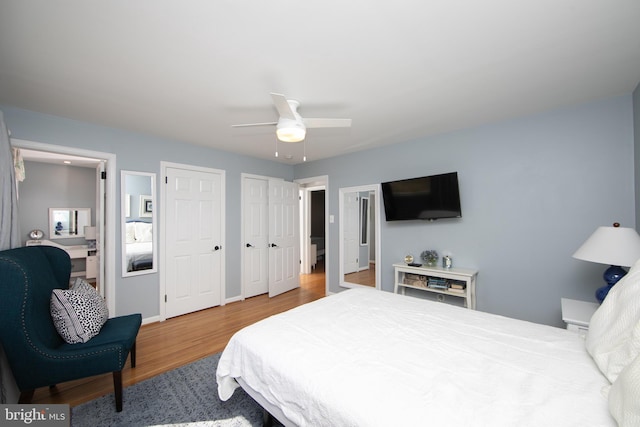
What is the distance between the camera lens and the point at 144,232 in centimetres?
339

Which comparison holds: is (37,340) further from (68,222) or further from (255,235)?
(68,222)

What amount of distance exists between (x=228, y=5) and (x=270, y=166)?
3.49 metres

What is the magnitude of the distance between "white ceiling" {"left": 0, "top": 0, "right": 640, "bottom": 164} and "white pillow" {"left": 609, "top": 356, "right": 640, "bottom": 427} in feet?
5.49

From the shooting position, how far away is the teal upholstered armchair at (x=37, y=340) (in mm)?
1580

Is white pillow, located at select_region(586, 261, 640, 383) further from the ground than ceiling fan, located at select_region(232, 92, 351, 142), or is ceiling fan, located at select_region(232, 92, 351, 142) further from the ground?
ceiling fan, located at select_region(232, 92, 351, 142)

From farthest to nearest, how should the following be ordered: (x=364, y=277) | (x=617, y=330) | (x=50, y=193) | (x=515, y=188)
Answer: (x=50, y=193) < (x=364, y=277) < (x=515, y=188) < (x=617, y=330)

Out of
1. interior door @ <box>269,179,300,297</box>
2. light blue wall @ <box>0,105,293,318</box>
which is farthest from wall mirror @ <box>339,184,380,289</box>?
light blue wall @ <box>0,105,293,318</box>

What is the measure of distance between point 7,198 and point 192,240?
6.45ft

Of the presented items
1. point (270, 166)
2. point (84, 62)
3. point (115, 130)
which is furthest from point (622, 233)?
point (115, 130)

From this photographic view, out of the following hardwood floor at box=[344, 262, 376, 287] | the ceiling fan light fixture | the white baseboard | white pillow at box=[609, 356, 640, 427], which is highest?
the ceiling fan light fixture

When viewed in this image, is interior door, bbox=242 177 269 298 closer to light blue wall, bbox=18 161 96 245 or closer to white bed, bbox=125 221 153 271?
white bed, bbox=125 221 153 271

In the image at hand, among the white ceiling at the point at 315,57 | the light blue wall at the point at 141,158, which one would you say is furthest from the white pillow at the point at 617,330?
the light blue wall at the point at 141,158

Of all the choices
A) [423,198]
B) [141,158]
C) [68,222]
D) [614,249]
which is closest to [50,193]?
[68,222]

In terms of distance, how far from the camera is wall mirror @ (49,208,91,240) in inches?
199
